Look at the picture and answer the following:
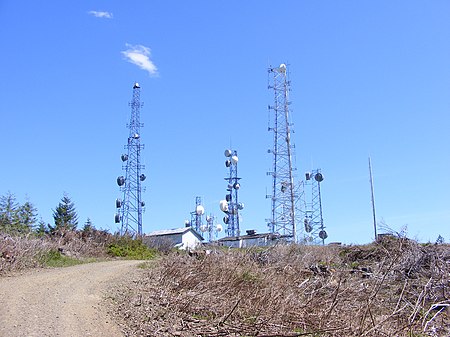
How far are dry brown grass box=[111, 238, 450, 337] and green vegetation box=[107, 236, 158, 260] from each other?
9.75 m

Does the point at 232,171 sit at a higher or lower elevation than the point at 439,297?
higher

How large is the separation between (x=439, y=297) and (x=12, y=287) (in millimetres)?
9885

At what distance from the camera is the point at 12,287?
11.0 meters

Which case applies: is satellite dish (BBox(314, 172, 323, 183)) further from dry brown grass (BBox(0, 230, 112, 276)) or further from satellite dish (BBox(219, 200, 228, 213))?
dry brown grass (BBox(0, 230, 112, 276))

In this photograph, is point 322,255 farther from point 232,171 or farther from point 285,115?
point 232,171

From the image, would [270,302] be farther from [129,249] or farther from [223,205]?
[223,205]

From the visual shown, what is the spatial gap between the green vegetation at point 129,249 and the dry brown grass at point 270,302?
9.75 metres

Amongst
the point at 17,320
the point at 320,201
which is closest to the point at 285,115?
the point at 320,201

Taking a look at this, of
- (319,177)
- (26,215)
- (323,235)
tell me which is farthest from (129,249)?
(319,177)

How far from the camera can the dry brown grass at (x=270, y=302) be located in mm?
8117

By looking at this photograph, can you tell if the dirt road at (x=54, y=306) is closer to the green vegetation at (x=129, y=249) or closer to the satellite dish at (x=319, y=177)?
the green vegetation at (x=129, y=249)

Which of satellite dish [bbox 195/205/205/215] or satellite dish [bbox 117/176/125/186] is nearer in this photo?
satellite dish [bbox 117/176/125/186]

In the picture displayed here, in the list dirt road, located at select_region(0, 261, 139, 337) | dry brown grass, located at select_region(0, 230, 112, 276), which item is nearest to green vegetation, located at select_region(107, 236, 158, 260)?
dry brown grass, located at select_region(0, 230, 112, 276)

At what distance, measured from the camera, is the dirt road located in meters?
7.74
